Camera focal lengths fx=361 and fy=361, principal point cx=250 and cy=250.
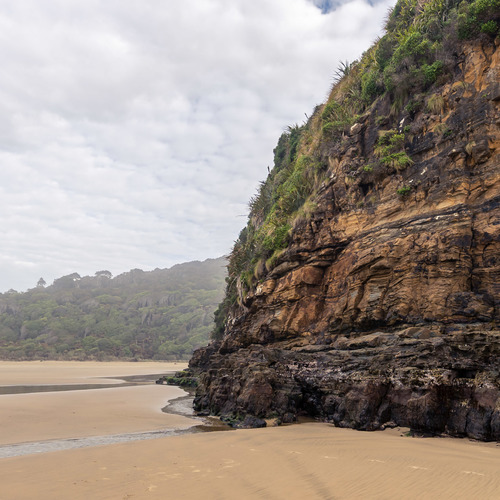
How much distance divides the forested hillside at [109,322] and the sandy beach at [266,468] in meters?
76.9

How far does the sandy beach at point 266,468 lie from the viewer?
5734mm

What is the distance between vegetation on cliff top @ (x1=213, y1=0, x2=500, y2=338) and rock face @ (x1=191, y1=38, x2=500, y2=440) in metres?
0.49

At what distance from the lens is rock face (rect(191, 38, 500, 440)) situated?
33.6 feet

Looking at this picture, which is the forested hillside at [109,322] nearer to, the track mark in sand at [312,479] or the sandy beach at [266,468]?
the sandy beach at [266,468]

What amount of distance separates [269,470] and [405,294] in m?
10.00

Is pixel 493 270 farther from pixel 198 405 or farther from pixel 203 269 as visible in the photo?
pixel 203 269

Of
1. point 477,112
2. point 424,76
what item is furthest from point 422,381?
point 424,76

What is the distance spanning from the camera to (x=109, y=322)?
101 meters

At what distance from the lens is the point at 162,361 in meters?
84.6

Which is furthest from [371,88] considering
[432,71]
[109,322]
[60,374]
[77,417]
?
[109,322]

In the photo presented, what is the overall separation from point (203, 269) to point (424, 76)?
179958mm

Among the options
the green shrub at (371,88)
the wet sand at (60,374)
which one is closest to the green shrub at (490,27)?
the green shrub at (371,88)

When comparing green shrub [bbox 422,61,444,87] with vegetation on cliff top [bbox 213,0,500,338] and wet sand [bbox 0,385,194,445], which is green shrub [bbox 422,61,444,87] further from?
wet sand [bbox 0,385,194,445]

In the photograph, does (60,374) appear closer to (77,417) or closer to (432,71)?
(77,417)
